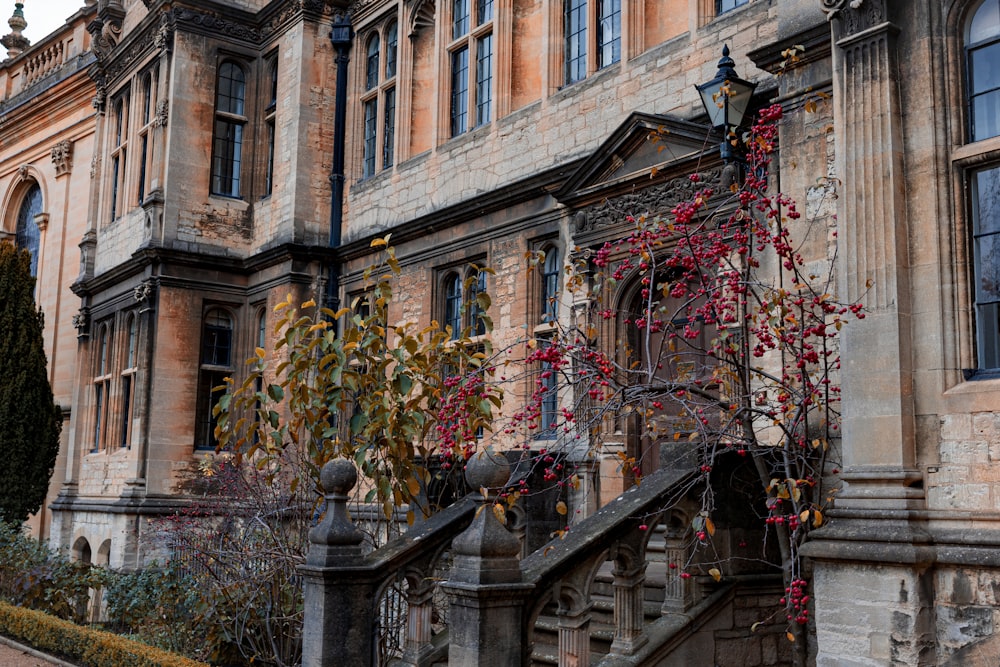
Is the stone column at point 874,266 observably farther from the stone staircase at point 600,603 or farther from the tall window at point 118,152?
the tall window at point 118,152

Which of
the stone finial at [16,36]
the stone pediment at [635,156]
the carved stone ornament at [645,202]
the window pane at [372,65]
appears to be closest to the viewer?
the carved stone ornament at [645,202]

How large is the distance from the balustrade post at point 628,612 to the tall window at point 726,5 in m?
6.01

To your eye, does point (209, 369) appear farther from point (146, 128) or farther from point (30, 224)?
point (30, 224)

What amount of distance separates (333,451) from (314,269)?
6884 mm

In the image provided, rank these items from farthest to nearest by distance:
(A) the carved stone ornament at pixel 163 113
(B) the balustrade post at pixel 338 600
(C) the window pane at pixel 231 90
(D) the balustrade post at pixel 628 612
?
(C) the window pane at pixel 231 90 < (A) the carved stone ornament at pixel 163 113 < (B) the balustrade post at pixel 338 600 < (D) the balustrade post at pixel 628 612

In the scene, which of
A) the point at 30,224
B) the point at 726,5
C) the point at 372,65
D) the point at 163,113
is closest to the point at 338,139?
the point at 372,65

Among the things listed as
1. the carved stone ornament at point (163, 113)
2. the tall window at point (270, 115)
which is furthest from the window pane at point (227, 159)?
the carved stone ornament at point (163, 113)

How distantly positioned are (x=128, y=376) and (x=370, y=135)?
20.8 feet

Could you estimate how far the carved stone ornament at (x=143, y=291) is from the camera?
705 inches

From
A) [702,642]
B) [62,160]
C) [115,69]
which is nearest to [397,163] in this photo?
[115,69]

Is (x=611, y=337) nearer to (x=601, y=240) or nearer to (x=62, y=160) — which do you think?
(x=601, y=240)

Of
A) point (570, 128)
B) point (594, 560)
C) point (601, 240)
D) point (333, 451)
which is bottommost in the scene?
point (594, 560)

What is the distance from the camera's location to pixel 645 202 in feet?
36.0

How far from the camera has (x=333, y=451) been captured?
10.7 m
